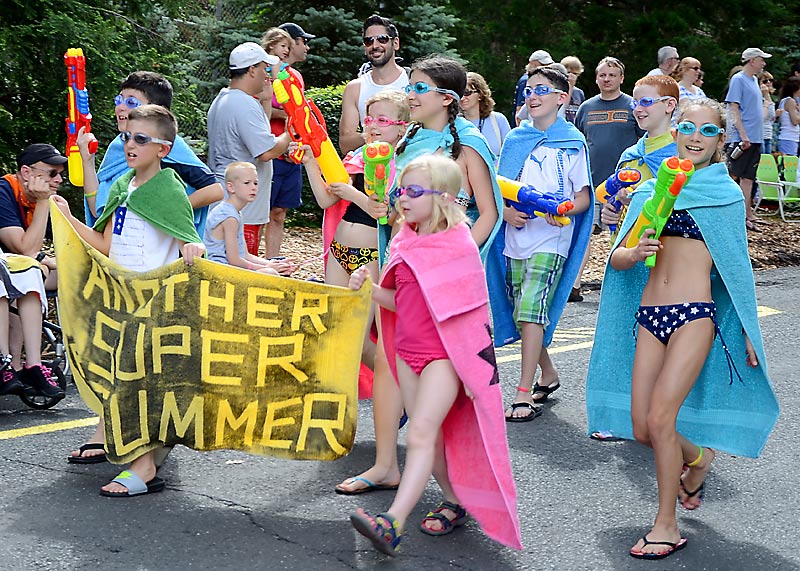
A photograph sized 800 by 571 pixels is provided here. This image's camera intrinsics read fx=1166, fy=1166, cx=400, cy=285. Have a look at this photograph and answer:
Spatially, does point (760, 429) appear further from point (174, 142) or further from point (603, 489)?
point (174, 142)

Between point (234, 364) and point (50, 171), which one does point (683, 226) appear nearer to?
point (234, 364)

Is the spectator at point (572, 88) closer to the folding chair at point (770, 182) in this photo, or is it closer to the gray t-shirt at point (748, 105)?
the gray t-shirt at point (748, 105)

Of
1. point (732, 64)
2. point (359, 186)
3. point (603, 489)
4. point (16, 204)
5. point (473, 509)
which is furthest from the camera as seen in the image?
point (732, 64)

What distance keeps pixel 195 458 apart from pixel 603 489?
2.02m

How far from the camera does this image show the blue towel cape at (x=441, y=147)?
561 centimetres

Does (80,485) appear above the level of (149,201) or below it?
below

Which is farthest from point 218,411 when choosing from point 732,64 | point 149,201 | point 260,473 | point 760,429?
point 732,64

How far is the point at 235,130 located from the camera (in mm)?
8148

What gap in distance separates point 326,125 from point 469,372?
8.87 metres

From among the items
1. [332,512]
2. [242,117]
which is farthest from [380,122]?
[242,117]

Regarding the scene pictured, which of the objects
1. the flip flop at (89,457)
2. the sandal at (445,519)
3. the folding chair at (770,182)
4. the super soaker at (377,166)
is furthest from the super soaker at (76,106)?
the folding chair at (770,182)

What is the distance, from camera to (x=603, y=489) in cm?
556

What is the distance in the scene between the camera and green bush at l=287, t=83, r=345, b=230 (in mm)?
12945

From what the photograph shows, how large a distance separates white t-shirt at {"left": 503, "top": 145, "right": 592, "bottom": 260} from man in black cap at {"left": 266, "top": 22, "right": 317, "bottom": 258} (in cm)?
308
